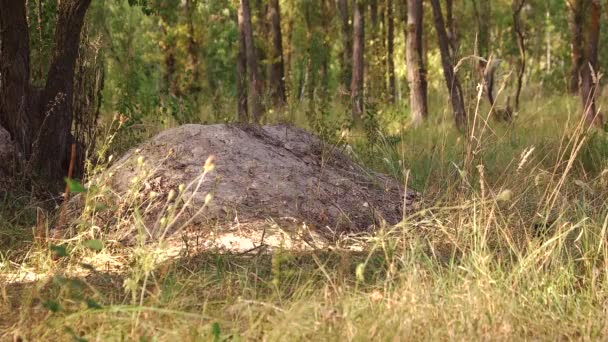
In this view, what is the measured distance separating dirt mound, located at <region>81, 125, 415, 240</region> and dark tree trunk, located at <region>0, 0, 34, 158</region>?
0.99 metres

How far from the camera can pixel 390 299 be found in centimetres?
321

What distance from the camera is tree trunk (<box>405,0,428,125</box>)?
425 inches

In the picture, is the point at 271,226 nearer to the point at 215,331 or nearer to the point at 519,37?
the point at 215,331

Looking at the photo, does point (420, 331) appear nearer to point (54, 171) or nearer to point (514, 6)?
point (54, 171)

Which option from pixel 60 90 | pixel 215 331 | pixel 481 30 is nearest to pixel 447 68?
pixel 60 90

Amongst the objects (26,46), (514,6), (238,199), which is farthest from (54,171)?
(514,6)

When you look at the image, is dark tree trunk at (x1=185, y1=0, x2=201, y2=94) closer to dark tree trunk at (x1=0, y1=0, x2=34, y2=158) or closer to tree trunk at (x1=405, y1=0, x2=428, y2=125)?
tree trunk at (x1=405, y1=0, x2=428, y2=125)

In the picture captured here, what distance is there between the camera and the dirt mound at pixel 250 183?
4.79m

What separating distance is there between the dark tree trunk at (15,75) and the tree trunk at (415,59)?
19.5 ft

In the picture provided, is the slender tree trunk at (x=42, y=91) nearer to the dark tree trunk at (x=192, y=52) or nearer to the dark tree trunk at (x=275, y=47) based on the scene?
the dark tree trunk at (x=275, y=47)

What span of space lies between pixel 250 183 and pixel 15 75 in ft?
6.62

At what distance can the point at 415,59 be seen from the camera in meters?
11.2

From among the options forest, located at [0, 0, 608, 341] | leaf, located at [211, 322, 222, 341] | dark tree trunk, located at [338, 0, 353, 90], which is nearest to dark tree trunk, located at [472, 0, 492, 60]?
dark tree trunk, located at [338, 0, 353, 90]

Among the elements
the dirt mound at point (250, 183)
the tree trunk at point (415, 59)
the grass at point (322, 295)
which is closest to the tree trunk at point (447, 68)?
the tree trunk at point (415, 59)
